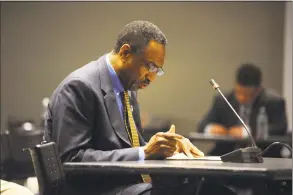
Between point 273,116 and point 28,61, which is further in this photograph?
point 28,61

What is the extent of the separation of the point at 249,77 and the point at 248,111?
0.37 meters

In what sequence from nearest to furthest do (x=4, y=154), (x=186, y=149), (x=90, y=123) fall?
1. (x=90, y=123)
2. (x=186, y=149)
3. (x=4, y=154)

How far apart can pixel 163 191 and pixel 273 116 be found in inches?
137

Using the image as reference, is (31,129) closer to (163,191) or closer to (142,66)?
(142,66)

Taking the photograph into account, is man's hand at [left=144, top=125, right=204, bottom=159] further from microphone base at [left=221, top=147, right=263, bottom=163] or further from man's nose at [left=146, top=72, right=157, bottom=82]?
man's nose at [left=146, top=72, right=157, bottom=82]

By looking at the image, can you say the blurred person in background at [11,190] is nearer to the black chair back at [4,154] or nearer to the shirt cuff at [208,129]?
the black chair back at [4,154]

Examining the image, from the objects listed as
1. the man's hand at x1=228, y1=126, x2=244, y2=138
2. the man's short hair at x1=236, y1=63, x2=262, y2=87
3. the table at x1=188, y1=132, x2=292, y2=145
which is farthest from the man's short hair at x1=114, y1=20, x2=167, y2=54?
the man's short hair at x1=236, y1=63, x2=262, y2=87

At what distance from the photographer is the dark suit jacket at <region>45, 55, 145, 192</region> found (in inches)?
92.8

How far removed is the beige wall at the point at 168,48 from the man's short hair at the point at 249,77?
2023 mm

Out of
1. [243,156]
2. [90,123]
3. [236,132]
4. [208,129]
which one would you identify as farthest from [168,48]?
[243,156]

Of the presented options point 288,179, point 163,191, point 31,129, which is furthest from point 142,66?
point 31,129

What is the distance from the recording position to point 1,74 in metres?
7.63

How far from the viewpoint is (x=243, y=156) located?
7.60ft

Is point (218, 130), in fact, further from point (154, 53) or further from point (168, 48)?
point (154, 53)
